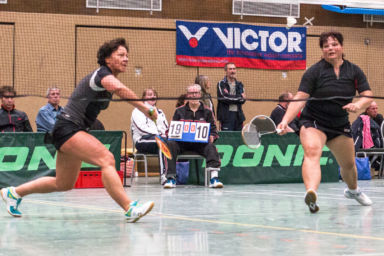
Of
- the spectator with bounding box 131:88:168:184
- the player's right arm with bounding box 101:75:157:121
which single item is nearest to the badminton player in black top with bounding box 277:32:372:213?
the player's right arm with bounding box 101:75:157:121

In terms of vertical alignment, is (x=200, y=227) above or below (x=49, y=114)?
below

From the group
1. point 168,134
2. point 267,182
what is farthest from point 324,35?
point 267,182

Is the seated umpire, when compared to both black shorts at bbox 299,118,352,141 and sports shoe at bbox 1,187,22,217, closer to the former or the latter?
black shorts at bbox 299,118,352,141

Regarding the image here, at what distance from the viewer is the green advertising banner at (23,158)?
36.1 feet

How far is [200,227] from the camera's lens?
5855mm

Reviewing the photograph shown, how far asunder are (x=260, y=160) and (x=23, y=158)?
438cm

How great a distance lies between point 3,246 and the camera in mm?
4809

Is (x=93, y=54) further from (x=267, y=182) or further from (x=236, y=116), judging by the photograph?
(x=267, y=182)

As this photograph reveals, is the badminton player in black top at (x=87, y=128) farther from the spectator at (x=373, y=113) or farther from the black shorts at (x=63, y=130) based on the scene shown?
the spectator at (x=373, y=113)

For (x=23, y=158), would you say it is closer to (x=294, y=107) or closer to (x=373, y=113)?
(x=294, y=107)

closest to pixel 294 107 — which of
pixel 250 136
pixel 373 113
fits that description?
pixel 250 136

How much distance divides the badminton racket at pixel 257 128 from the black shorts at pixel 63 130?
2.32 m

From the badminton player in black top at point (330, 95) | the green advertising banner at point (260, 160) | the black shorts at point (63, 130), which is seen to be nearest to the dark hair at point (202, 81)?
the green advertising banner at point (260, 160)

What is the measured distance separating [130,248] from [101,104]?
6.81ft
